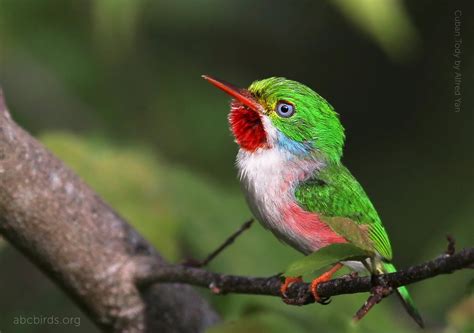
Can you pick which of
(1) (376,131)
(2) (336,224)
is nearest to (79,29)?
(1) (376,131)

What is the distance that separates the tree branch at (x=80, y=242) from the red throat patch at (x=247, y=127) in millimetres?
518

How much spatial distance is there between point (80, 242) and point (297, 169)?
0.77 meters

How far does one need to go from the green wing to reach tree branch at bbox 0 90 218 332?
593 mm

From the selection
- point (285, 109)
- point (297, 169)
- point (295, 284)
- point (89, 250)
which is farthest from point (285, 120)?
point (89, 250)

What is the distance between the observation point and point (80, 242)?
3096 millimetres

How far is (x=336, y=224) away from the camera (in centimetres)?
251

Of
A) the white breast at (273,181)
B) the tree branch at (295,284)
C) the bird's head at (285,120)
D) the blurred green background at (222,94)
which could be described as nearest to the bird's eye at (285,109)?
the bird's head at (285,120)

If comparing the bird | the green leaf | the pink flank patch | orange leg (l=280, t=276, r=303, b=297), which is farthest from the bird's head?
the green leaf

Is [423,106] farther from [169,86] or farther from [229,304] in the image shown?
[229,304]

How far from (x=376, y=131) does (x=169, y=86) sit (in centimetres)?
144

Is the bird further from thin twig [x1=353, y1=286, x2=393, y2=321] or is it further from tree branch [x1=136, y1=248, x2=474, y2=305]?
thin twig [x1=353, y1=286, x2=393, y2=321]

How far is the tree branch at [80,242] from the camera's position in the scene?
2.91m

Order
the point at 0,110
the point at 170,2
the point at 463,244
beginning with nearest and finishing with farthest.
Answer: the point at 0,110, the point at 463,244, the point at 170,2

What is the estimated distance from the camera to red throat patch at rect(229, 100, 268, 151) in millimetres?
3025
